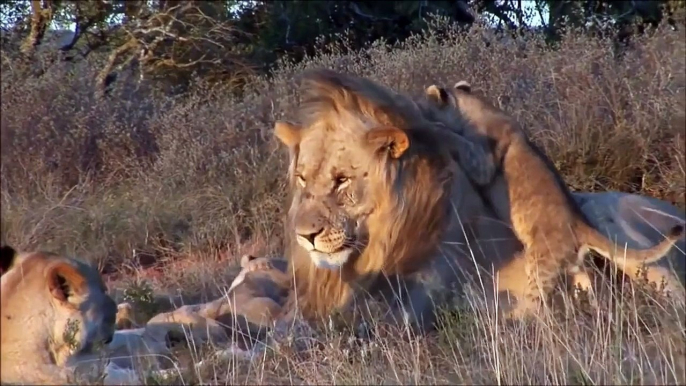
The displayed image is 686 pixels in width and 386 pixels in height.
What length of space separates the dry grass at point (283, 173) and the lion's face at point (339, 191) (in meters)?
0.37

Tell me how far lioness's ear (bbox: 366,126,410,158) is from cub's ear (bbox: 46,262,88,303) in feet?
5.13

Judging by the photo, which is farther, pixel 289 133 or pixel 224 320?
pixel 224 320

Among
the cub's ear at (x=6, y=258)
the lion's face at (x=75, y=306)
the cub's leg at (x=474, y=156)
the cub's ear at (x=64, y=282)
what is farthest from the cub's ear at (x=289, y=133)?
the cub's ear at (x=6, y=258)

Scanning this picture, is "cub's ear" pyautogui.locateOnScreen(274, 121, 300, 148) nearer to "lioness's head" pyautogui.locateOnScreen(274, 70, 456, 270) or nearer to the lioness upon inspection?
"lioness's head" pyautogui.locateOnScreen(274, 70, 456, 270)

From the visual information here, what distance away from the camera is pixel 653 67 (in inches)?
318

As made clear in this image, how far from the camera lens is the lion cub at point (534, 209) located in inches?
188

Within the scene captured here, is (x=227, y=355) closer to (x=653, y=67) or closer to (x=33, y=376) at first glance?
(x=33, y=376)

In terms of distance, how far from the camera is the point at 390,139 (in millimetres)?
4656

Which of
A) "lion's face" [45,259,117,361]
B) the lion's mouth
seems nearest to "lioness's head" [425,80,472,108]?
the lion's mouth

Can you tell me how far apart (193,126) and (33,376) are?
532cm

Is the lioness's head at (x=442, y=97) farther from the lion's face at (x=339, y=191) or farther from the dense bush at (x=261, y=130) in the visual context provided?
the dense bush at (x=261, y=130)

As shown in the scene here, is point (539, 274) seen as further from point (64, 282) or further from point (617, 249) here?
point (64, 282)

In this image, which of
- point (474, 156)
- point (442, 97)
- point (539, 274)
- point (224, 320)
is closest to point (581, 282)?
point (539, 274)

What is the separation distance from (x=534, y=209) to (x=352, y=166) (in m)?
0.83
